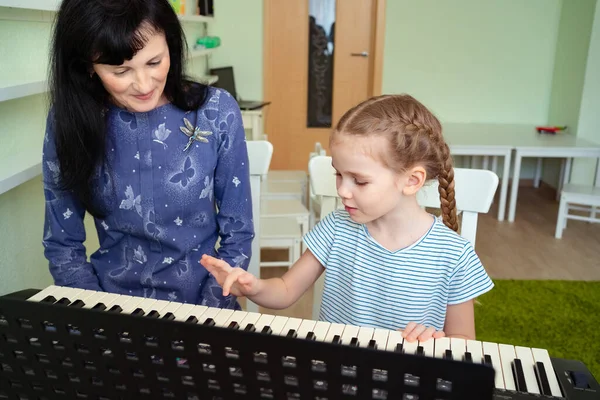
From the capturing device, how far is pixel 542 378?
701 millimetres

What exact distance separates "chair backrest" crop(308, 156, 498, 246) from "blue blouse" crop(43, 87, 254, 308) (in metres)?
0.18

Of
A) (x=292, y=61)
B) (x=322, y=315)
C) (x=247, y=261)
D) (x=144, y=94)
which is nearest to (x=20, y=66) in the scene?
A: (x=144, y=94)

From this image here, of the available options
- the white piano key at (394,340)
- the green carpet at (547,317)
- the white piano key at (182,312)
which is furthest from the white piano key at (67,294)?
the green carpet at (547,317)

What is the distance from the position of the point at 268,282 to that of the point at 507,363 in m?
0.49

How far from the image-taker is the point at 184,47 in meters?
1.22

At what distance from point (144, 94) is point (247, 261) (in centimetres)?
46

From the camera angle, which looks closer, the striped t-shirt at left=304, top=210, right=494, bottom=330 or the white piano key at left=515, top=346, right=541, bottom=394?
the white piano key at left=515, top=346, right=541, bottom=394

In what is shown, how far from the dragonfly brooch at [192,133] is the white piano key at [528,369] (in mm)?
782

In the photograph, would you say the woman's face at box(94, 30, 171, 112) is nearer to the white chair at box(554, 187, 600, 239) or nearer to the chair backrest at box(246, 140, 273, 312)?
the chair backrest at box(246, 140, 273, 312)

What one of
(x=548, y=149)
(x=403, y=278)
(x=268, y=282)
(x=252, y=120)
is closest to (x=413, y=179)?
(x=403, y=278)

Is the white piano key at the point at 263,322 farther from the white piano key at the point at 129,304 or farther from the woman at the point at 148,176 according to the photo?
the woman at the point at 148,176

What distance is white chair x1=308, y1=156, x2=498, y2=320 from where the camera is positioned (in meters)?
1.23

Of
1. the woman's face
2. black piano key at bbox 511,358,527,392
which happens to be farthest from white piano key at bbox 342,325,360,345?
the woman's face

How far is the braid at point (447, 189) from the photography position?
44.2 inches
